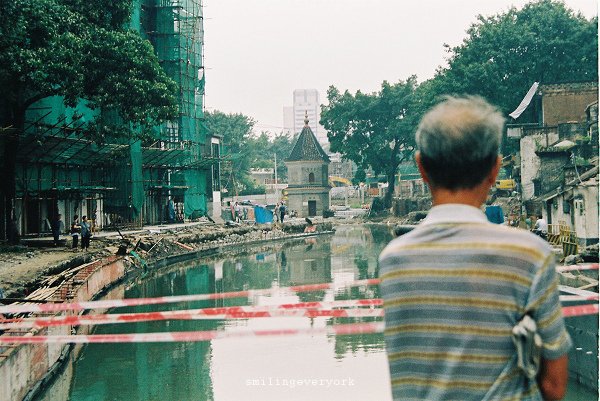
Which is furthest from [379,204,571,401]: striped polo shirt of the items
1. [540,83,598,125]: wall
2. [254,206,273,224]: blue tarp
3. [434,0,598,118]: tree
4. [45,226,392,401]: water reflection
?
[254,206,273,224]: blue tarp

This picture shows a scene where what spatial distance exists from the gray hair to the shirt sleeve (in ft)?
1.09

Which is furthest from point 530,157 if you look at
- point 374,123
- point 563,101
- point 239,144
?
point 239,144

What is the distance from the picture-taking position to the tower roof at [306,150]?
188 ft

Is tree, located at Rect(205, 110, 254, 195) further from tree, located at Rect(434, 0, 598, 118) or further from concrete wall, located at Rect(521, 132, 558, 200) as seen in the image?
concrete wall, located at Rect(521, 132, 558, 200)

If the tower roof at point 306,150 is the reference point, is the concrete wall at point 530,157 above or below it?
below

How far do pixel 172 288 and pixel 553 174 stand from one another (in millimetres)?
16497

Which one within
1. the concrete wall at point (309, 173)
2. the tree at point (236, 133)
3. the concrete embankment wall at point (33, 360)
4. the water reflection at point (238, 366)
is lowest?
the water reflection at point (238, 366)

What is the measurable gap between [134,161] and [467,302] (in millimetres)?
31309

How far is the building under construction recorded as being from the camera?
23.9 meters

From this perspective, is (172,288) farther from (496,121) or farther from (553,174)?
(496,121)

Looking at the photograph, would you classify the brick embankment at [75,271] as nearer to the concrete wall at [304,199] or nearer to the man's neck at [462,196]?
the man's neck at [462,196]

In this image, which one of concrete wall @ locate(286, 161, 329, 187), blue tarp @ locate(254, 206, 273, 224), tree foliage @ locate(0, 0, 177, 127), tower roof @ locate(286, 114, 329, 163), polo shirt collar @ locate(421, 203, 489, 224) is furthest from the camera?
tower roof @ locate(286, 114, 329, 163)

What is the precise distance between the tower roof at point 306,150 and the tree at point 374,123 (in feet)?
10.9

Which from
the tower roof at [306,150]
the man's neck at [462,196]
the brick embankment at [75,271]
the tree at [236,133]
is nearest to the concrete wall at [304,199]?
the tower roof at [306,150]
